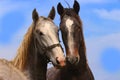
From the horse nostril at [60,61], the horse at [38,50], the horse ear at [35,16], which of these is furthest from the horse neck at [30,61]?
the horse nostril at [60,61]

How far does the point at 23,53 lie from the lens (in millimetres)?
8664

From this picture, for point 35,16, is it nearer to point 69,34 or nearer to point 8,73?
point 69,34

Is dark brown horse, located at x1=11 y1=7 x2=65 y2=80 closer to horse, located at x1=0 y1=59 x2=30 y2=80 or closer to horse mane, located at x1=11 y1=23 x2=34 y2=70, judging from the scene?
horse mane, located at x1=11 y1=23 x2=34 y2=70

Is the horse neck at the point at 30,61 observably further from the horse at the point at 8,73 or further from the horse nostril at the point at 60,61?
the horse at the point at 8,73

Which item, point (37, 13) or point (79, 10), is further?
point (79, 10)

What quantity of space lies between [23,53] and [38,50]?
1.08ft

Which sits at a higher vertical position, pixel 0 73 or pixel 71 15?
pixel 71 15

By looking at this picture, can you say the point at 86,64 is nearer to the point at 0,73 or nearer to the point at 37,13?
the point at 37,13

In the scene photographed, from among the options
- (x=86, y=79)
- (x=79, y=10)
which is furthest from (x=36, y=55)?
(x=79, y=10)

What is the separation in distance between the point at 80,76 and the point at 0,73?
15.0 ft

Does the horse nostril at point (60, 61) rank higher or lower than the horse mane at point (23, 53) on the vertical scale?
lower

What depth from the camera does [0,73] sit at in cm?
540

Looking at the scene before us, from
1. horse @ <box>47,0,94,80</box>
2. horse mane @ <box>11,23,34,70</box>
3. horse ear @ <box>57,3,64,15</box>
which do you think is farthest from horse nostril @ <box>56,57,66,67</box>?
horse ear @ <box>57,3,64,15</box>

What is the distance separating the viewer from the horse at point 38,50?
841 cm
